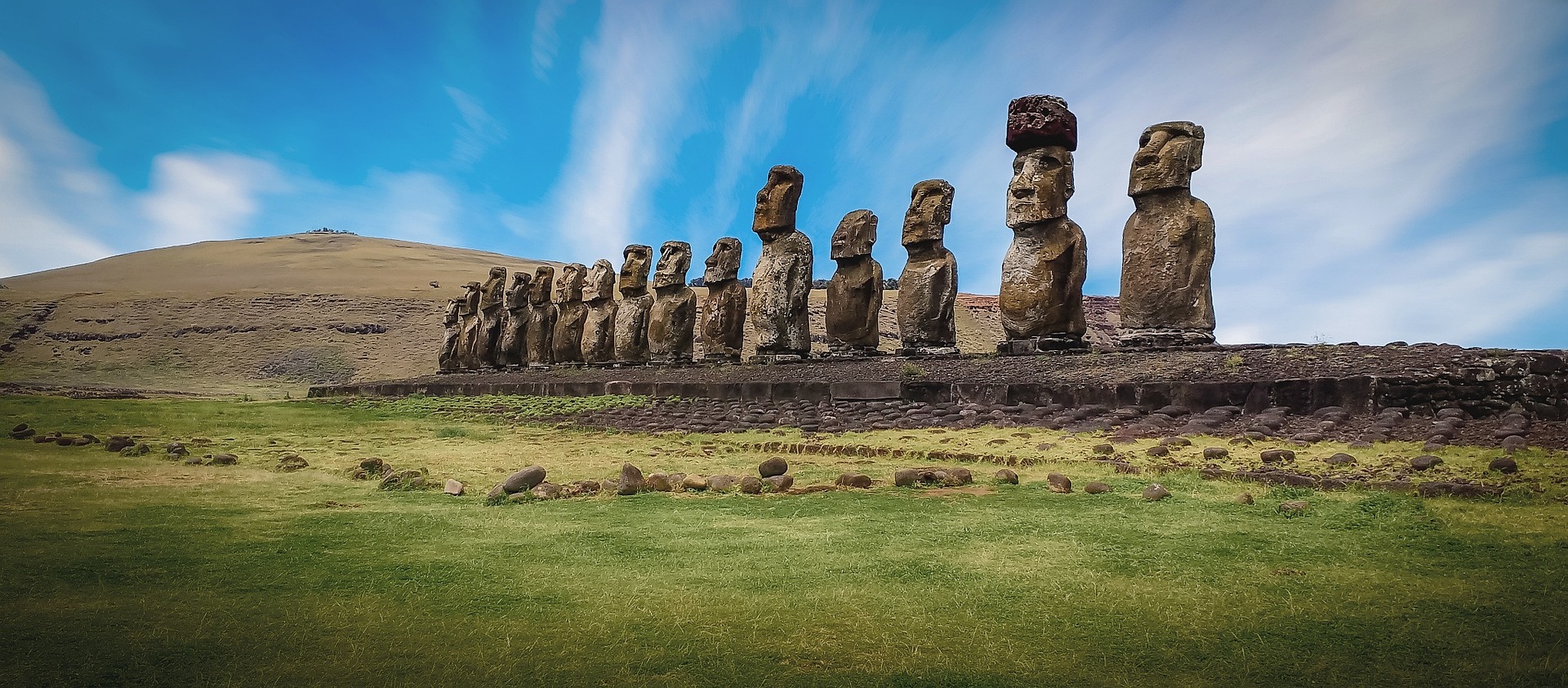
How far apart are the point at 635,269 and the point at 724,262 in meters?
3.55

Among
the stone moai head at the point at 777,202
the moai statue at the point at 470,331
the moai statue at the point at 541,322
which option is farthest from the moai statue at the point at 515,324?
the stone moai head at the point at 777,202

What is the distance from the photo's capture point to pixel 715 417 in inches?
449

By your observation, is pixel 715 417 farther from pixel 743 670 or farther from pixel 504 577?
pixel 743 670

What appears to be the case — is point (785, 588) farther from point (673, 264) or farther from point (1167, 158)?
point (673, 264)

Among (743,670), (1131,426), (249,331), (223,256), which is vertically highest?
(223,256)

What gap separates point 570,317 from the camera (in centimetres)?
2219

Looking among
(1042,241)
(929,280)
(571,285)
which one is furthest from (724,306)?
(1042,241)

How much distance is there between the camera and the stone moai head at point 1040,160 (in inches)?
496

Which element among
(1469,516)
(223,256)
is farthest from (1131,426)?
(223,256)

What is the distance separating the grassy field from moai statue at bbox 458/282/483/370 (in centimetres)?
2091

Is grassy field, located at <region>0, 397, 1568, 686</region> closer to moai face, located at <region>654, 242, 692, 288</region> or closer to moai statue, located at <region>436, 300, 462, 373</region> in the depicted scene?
moai face, located at <region>654, 242, 692, 288</region>

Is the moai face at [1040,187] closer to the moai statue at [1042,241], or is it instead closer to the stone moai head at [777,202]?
the moai statue at [1042,241]

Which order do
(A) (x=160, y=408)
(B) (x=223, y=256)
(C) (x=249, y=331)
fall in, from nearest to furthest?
(A) (x=160, y=408) → (C) (x=249, y=331) → (B) (x=223, y=256)

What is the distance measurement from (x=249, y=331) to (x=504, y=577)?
1592 inches
